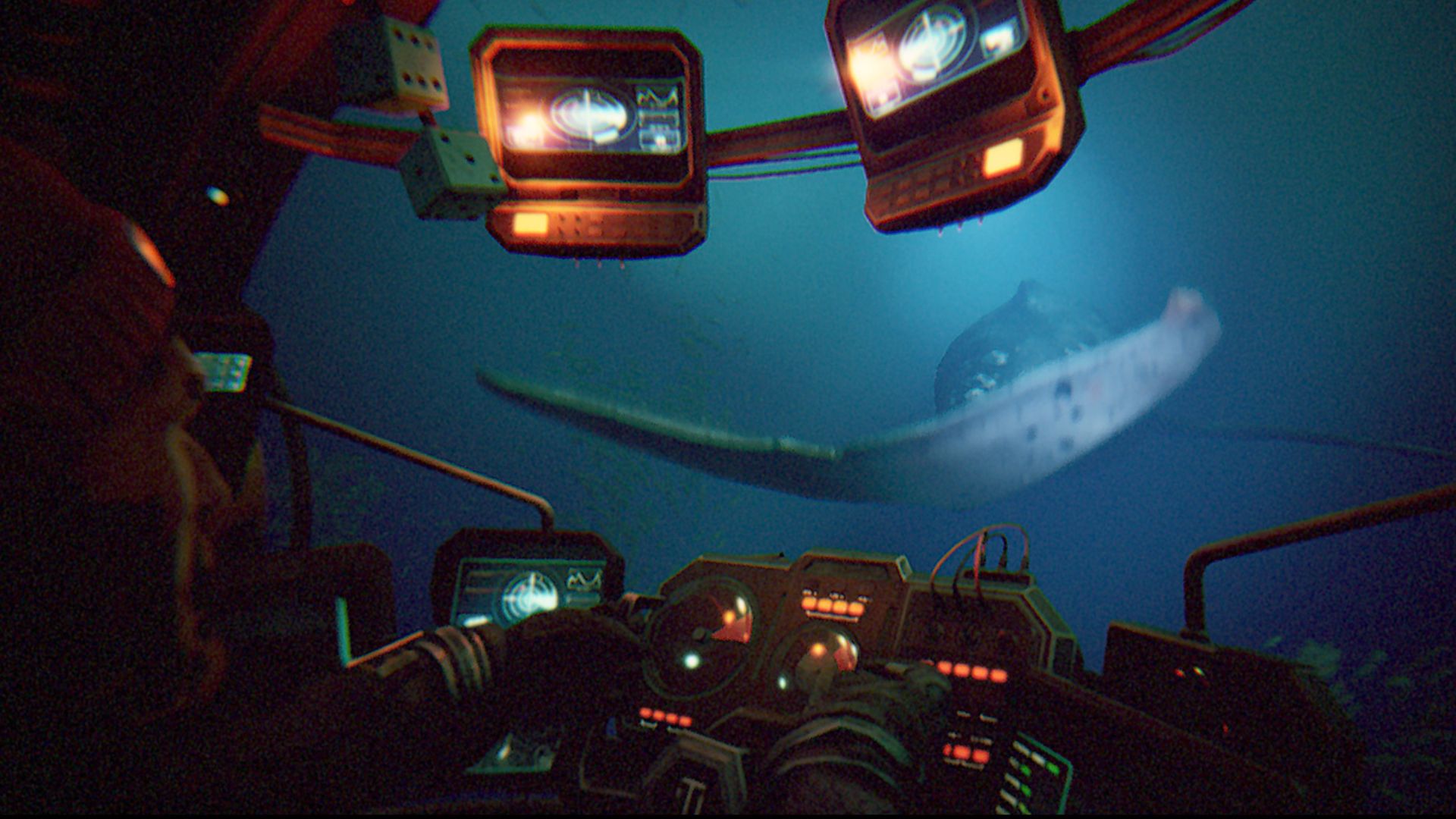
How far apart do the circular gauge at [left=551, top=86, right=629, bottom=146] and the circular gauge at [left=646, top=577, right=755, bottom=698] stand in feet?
6.32

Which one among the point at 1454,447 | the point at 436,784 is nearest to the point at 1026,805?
the point at 436,784

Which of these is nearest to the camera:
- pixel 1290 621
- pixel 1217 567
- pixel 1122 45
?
pixel 1122 45

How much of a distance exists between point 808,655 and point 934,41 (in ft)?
6.41

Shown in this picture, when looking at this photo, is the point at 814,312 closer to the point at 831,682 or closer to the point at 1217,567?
the point at 1217,567

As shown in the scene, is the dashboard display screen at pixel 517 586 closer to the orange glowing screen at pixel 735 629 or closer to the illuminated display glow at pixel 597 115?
the orange glowing screen at pixel 735 629

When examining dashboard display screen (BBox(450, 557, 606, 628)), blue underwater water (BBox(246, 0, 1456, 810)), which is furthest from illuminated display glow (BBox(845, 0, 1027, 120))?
blue underwater water (BBox(246, 0, 1456, 810))

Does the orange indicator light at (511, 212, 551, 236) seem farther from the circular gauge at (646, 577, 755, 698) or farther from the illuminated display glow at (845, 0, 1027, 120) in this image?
the circular gauge at (646, 577, 755, 698)

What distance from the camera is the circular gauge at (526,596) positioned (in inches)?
81.7

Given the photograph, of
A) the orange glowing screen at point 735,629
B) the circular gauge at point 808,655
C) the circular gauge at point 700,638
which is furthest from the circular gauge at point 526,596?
the circular gauge at point 808,655

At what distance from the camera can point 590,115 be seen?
2357mm

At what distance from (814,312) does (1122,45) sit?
1358 inches

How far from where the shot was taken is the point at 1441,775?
7340 millimetres

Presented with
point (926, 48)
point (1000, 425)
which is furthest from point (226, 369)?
point (1000, 425)

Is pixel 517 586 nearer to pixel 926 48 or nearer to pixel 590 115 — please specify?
pixel 590 115
